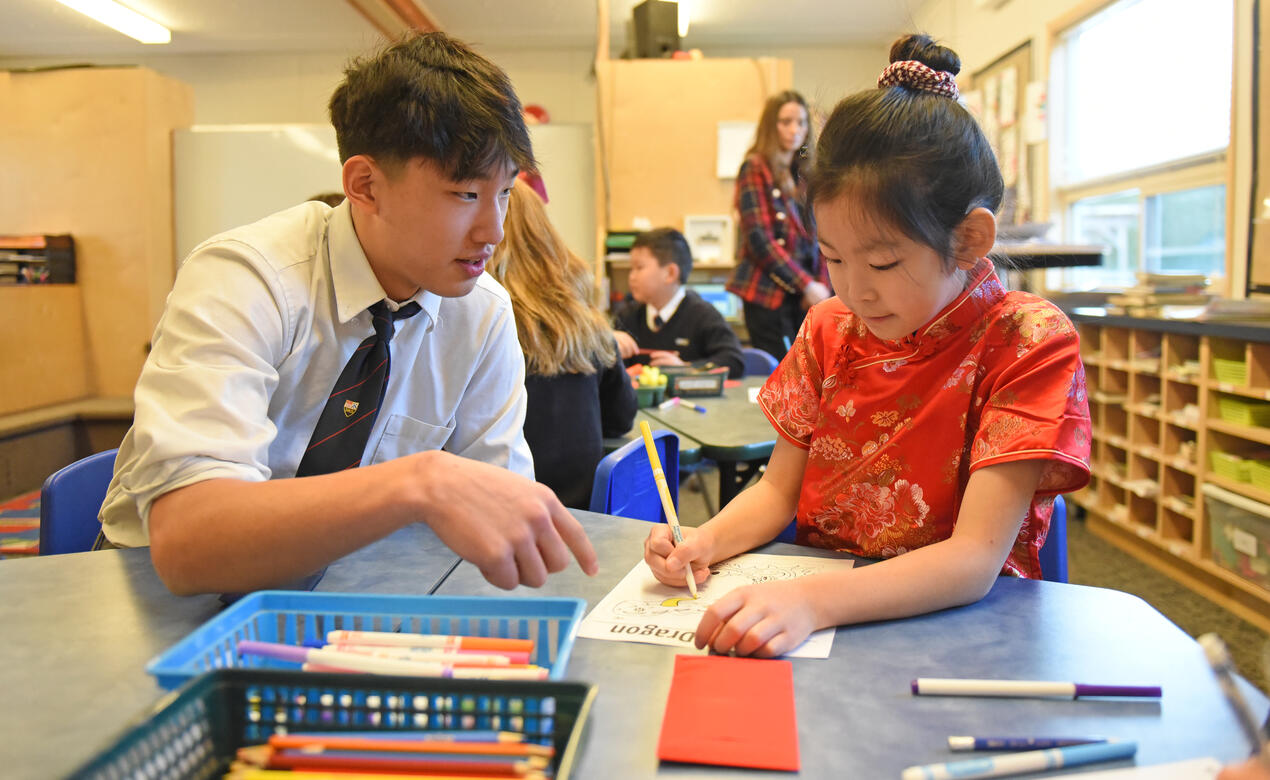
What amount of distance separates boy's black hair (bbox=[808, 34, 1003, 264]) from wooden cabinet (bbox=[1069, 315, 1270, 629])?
1.86 m

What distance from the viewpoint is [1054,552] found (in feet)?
3.57

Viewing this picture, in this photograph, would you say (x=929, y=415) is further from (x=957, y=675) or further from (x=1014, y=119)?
(x=1014, y=119)

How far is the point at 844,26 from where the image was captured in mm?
6473

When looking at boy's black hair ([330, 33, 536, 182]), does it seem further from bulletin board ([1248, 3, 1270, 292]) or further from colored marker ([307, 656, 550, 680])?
bulletin board ([1248, 3, 1270, 292])

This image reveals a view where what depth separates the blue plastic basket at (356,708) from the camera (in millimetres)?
501

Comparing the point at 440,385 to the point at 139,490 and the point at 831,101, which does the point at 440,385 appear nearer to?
the point at 139,490

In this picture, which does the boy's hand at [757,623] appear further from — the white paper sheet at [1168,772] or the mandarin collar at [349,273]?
the mandarin collar at [349,273]

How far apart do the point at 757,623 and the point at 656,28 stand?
5.45 meters

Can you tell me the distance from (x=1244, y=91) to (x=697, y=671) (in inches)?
132

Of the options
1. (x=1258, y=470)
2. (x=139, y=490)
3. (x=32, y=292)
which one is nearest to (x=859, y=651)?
(x=139, y=490)

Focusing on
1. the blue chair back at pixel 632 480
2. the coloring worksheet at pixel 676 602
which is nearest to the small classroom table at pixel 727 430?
the blue chair back at pixel 632 480

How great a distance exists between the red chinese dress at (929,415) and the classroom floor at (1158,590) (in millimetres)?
1321

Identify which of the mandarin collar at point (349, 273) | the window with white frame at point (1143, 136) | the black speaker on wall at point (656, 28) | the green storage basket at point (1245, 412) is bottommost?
the green storage basket at point (1245, 412)

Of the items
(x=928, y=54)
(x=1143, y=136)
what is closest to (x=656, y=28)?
(x=1143, y=136)
